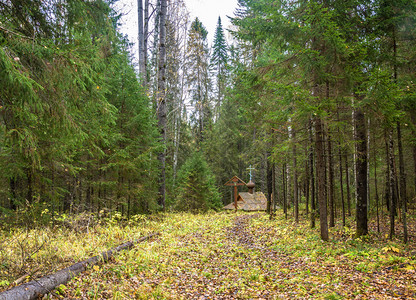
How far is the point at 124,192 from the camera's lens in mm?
11172

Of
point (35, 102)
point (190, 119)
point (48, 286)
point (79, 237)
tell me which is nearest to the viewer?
point (48, 286)

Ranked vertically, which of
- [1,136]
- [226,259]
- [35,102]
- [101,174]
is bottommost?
[226,259]

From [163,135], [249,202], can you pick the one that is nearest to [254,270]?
[163,135]

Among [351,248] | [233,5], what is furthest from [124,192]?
[233,5]

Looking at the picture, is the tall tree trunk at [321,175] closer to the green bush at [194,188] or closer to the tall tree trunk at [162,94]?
the tall tree trunk at [162,94]

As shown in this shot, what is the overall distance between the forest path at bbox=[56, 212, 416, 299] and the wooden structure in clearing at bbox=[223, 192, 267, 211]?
12705 mm

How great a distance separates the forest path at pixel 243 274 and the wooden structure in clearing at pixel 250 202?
12.7 m

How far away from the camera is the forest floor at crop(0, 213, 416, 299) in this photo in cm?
462

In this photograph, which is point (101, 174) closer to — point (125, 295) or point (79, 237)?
point (79, 237)

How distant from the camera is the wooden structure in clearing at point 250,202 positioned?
21.5 metres

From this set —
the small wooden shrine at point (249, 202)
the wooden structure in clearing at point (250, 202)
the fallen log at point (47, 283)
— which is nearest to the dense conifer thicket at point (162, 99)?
the fallen log at point (47, 283)

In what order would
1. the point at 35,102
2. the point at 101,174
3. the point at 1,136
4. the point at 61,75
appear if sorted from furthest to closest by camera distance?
the point at 101,174
the point at 1,136
the point at 61,75
the point at 35,102

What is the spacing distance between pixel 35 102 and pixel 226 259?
19.5 ft

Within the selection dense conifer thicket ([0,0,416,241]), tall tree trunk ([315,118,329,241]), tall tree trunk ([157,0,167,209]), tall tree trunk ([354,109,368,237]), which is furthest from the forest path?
tall tree trunk ([157,0,167,209])
